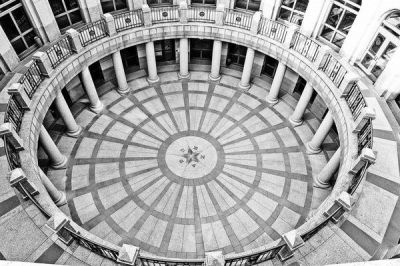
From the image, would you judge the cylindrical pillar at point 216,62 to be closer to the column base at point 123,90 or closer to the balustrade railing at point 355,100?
the column base at point 123,90

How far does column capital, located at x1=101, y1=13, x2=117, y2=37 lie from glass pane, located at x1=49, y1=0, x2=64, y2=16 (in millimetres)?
2778

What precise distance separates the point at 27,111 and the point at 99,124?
712cm

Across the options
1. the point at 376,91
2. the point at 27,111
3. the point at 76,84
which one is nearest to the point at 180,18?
the point at 76,84

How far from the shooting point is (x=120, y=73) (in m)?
23.6

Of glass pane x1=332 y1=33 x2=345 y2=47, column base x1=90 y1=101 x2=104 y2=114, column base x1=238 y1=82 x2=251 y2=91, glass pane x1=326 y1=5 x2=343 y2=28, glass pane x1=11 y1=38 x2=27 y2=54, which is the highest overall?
glass pane x1=326 y1=5 x2=343 y2=28

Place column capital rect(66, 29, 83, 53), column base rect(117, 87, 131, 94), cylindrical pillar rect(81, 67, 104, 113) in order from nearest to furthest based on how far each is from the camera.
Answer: column capital rect(66, 29, 83, 53) < cylindrical pillar rect(81, 67, 104, 113) < column base rect(117, 87, 131, 94)

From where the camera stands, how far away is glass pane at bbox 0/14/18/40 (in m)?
17.4

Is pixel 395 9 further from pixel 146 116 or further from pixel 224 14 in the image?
pixel 146 116

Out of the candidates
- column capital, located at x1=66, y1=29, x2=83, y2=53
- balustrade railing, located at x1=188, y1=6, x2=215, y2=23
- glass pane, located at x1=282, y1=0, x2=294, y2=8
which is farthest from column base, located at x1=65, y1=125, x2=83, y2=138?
glass pane, located at x1=282, y1=0, x2=294, y2=8

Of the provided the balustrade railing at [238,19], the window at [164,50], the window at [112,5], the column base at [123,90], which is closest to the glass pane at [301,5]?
the balustrade railing at [238,19]

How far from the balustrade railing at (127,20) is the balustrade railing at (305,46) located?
11.3m

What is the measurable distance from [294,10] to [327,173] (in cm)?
1216

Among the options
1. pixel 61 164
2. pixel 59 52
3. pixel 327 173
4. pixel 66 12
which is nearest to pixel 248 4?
pixel 66 12

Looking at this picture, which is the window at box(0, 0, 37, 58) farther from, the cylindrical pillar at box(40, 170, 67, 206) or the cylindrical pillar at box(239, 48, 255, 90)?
the cylindrical pillar at box(239, 48, 255, 90)
